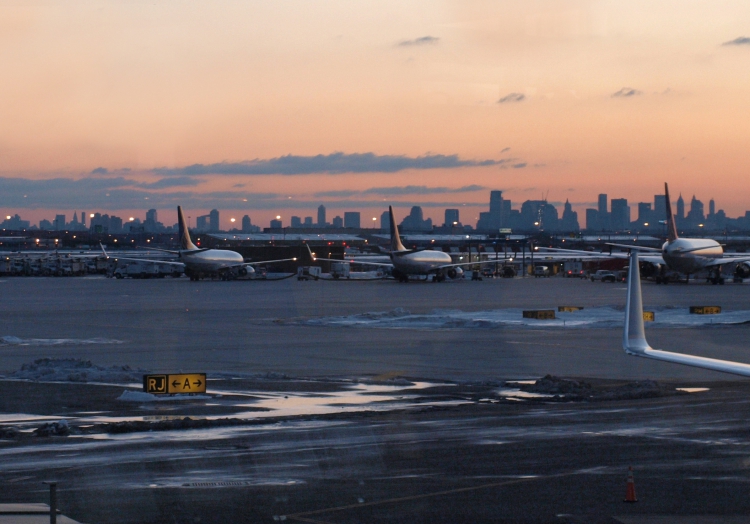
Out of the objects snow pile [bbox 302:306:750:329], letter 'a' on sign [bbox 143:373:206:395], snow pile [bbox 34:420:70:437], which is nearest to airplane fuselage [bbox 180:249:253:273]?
snow pile [bbox 302:306:750:329]

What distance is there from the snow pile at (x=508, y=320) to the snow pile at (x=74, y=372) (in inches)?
739

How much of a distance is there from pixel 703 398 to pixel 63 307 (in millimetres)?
47076

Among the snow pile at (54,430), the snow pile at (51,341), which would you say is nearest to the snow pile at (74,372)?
the snow pile at (54,430)

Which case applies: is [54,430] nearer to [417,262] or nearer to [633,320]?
[633,320]

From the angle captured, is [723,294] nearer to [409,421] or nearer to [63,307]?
[63,307]

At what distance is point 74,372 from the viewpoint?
86.5 feet

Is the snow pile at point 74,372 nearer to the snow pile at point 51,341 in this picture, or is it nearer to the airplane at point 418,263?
the snow pile at point 51,341

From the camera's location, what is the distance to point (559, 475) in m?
14.1

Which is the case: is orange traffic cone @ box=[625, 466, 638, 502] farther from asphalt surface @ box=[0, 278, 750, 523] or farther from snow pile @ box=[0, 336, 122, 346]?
snow pile @ box=[0, 336, 122, 346]

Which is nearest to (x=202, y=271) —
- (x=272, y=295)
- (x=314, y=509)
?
(x=272, y=295)

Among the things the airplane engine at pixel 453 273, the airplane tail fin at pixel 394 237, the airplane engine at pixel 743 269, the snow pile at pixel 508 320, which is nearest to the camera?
the snow pile at pixel 508 320

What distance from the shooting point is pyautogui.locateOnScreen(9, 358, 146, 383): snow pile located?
25531mm

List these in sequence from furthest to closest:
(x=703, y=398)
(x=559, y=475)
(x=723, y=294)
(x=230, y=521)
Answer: (x=723, y=294)
(x=703, y=398)
(x=559, y=475)
(x=230, y=521)

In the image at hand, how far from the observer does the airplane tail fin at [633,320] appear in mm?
13656
